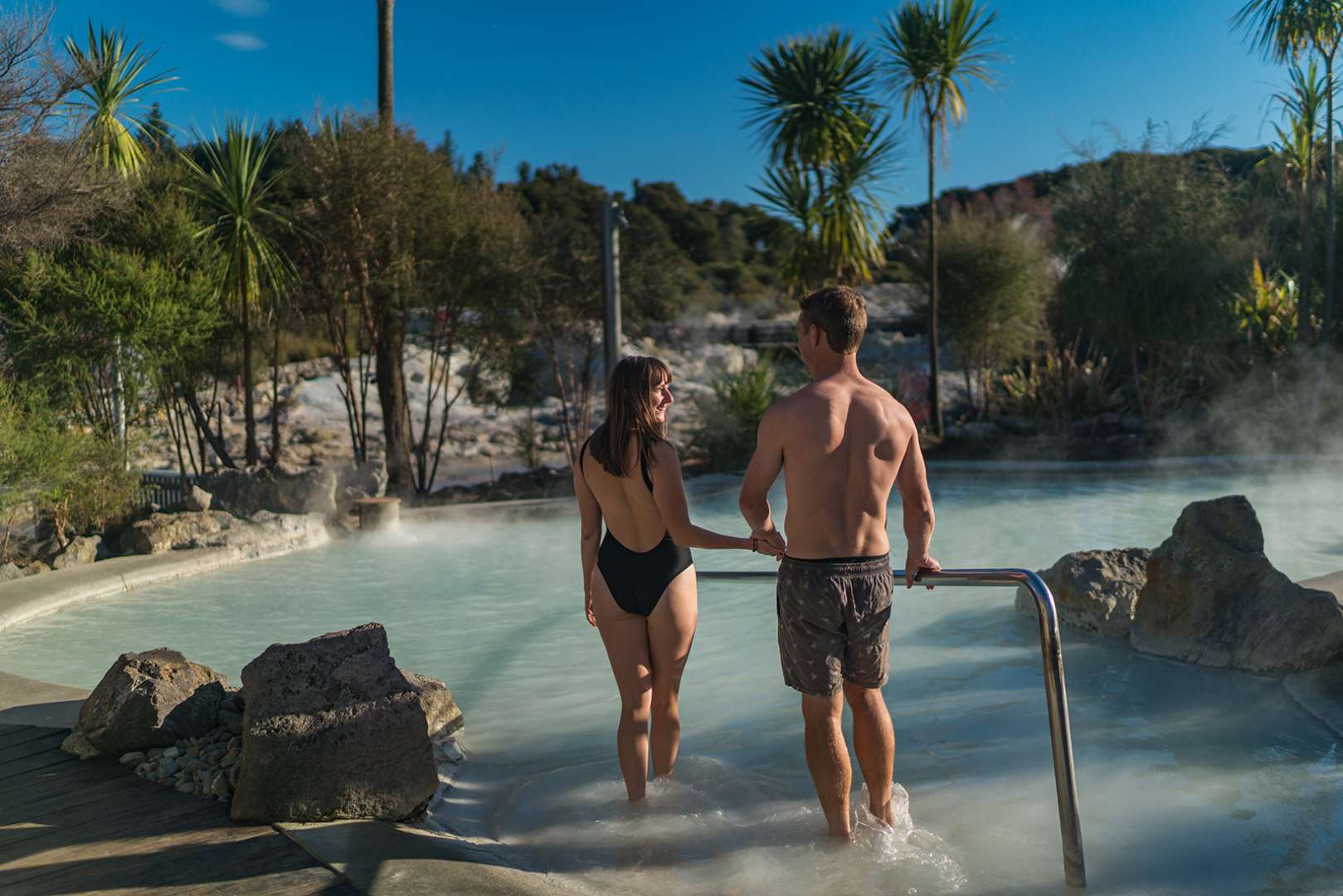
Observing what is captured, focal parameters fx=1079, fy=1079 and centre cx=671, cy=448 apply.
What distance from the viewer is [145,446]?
9.18 meters

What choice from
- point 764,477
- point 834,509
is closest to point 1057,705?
point 834,509

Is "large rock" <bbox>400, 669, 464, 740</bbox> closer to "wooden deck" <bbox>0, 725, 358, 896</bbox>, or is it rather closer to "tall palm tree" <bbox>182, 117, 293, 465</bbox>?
"wooden deck" <bbox>0, 725, 358, 896</bbox>

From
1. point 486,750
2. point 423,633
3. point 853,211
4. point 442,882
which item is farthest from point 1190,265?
point 442,882

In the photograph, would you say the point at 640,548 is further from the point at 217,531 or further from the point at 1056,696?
the point at 217,531

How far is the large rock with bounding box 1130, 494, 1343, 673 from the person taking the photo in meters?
4.64

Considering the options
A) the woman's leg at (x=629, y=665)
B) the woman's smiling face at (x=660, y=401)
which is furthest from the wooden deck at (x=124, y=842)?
the woman's smiling face at (x=660, y=401)

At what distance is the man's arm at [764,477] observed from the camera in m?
2.83

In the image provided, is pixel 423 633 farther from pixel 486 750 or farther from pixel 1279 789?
pixel 1279 789

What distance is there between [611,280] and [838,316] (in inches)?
292

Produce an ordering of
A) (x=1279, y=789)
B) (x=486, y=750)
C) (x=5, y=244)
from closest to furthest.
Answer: (x=1279, y=789), (x=486, y=750), (x=5, y=244)

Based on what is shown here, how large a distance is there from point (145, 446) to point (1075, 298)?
1064 centimetres

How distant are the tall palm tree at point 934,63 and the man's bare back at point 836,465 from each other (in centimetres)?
1106

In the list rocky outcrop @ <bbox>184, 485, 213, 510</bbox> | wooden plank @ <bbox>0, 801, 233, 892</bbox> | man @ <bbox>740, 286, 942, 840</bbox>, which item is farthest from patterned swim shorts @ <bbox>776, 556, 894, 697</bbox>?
rocky outcrop @ <bbox>184, 485, 213, 510</bbox>

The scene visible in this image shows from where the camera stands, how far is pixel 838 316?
2.84m
